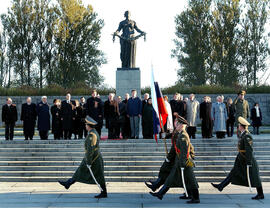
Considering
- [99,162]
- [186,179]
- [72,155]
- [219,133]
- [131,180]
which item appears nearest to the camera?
[186,179]

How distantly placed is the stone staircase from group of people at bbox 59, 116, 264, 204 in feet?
7.66

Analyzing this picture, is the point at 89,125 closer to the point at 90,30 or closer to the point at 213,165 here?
Answer: the point at 213,165

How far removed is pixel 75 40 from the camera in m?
34.8

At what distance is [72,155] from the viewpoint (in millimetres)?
11242

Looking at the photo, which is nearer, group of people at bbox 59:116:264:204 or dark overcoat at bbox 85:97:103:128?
group of people at bbox 59:116:264:204

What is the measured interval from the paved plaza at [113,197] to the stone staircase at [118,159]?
2.74 ft

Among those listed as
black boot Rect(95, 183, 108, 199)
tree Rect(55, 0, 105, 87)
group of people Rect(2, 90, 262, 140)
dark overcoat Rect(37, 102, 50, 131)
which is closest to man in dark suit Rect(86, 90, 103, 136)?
group of people Rect(2, 90, 262, 140)

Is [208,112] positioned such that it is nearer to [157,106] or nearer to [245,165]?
[157,106]

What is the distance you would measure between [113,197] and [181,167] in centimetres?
162

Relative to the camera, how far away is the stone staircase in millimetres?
9953

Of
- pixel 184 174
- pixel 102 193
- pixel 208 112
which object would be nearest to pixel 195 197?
pixel 184 174

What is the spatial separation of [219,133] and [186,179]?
6315mm

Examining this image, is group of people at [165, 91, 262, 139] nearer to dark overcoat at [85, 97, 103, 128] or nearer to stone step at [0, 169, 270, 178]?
dark overcoat at [85, 97, 103, 128]

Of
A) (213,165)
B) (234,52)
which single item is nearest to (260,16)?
(234,52)
